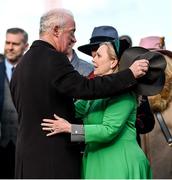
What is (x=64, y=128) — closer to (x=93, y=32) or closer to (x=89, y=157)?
(x=89, y=157)

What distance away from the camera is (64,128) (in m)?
4.22

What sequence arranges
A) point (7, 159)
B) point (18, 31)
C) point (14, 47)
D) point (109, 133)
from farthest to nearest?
point (18, 31) → point (14, 47) → point (7, 159) → point (109, 133)

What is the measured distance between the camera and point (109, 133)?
4203 millimetres

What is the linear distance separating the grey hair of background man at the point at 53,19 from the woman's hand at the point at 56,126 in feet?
1.99

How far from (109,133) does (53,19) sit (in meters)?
0.84

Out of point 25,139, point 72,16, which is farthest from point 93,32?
point 25,139

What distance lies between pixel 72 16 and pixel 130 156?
1.02 metres

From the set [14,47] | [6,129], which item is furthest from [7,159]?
[14,47]

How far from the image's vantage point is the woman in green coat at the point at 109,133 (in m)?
4.22

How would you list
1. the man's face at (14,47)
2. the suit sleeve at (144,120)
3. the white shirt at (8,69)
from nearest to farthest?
the suit sleeve at (144,120) < the white shirt at (8,69) < the man's face at (14,47)

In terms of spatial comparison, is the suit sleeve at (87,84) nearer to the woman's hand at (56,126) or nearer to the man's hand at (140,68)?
the man's hand at (140,68)

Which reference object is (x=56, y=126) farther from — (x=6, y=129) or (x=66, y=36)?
(x=6, y=129)

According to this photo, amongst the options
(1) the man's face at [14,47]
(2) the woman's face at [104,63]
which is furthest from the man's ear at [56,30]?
(1) the man's face at [14,47]

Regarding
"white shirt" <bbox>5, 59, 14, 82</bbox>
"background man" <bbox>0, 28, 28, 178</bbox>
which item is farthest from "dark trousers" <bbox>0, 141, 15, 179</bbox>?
"white shirt" <bbox>5, 59, 14, 82</bbox>
